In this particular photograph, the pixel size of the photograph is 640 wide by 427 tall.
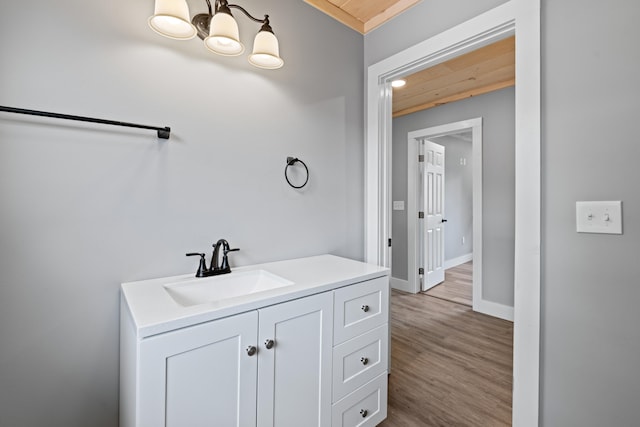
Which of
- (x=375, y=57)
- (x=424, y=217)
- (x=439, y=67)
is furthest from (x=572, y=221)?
(x=424, y=217)

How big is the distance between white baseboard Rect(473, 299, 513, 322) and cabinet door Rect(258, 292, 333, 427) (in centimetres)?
260

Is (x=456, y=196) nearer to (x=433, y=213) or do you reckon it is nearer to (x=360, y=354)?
(x=433, y=213)

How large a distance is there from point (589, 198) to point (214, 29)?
1.69 metres

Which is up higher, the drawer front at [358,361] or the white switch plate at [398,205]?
the white switch plate at [398,205]

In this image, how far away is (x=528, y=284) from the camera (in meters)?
1.23

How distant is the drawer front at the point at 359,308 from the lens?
1.21m

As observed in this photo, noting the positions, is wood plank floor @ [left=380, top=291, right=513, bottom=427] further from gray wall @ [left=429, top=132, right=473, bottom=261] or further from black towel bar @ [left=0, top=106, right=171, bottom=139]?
gray wall @ [left=429, top=132, right=473, bottom=261]

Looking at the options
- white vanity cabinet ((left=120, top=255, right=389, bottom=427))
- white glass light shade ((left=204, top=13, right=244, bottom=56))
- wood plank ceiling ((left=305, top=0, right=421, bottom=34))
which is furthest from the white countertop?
wood plank ceiling ((left=305, top=0, right=421, bottom=34))

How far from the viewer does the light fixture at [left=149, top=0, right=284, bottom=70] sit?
1.03 m

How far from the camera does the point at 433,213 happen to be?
402cm

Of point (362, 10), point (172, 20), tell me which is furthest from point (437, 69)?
point (172, 20)

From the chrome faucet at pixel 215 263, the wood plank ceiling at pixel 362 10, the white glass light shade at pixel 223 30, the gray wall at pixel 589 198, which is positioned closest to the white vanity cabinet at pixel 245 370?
the chrome faucet at pixel 215 263

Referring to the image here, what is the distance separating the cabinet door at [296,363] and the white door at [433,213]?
2966 mm

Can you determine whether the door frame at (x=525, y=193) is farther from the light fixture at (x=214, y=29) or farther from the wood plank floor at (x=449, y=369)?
the light fixture at (x=214, y=29)
